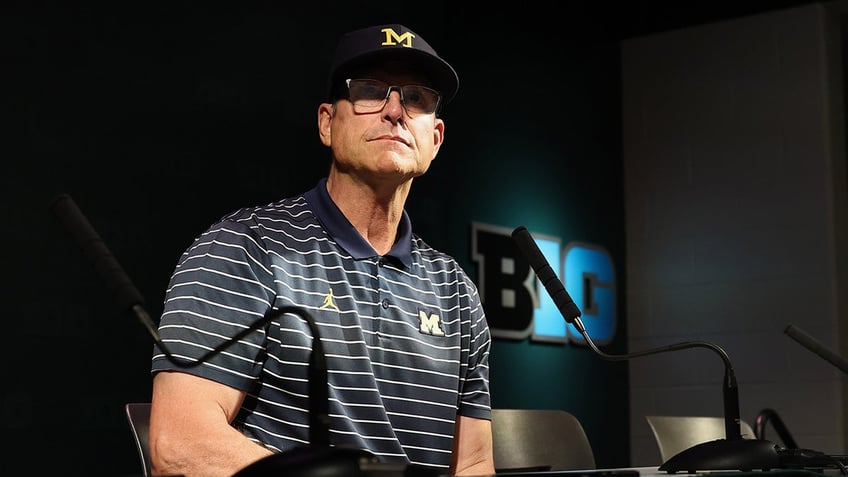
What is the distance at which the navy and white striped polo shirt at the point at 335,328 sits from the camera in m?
1.79

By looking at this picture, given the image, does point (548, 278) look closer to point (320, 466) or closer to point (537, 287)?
point (320, 466)

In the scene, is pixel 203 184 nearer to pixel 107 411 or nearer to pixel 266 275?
pixel 107 411

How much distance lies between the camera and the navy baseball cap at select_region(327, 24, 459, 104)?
2.08 meters

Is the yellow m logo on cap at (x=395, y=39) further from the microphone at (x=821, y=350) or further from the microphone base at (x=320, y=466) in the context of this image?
the microphone base at (x=320, y=466)

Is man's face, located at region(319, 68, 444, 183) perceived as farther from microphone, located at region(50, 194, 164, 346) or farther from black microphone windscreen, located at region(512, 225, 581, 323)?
microphone, located at region(50, 194, 164, 346)

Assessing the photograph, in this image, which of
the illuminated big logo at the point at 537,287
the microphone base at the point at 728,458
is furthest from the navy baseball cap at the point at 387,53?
the illuminated big logo at the point at 537,287

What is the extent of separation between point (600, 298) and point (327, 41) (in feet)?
7.28

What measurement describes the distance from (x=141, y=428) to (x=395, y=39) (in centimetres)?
87

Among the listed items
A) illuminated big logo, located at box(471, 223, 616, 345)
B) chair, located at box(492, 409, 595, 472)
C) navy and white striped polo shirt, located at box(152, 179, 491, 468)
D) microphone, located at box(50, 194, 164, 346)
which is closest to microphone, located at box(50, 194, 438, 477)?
microphone, located at box(50, 194, 164, 346)

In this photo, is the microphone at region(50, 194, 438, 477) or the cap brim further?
the cap brim

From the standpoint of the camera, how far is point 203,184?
11.3 ft

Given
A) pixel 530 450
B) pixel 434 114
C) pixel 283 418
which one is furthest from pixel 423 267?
pixel 530 450

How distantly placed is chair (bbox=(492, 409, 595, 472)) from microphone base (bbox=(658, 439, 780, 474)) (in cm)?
101

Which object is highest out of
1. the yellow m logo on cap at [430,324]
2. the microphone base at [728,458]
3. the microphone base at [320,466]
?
the yellow m logo on cap at [430,324]
